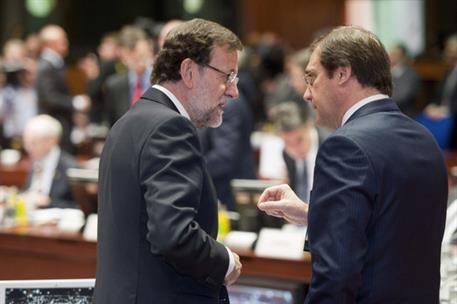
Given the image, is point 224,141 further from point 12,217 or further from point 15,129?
point 15,129

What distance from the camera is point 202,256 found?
7.73 feet

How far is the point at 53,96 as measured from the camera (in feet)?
30.3

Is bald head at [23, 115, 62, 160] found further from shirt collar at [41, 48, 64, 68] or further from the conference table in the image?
shirt collar at [41, 48, 64, 68]

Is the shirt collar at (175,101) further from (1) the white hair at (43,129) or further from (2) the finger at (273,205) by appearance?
(1) the white hair at (43,129)

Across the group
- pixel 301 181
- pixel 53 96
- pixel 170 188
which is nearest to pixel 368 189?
pixel 170 188

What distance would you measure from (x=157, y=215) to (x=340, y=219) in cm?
44

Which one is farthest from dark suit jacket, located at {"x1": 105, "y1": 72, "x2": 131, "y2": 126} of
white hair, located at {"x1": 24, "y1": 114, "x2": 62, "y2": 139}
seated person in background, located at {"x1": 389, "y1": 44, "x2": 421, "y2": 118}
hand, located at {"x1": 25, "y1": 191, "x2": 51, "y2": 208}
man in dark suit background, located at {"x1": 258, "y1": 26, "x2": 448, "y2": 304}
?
man in dark suit background, located at {"x1": 258, "y1": 26, "x2": 448, "y2": 304}

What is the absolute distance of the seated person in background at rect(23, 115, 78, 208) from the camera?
5855 mm

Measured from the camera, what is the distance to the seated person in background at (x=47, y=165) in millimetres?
5855

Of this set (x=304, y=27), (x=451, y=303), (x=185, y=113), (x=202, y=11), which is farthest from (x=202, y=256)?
(x=202, y=11)

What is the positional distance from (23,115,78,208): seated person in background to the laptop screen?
306 cm

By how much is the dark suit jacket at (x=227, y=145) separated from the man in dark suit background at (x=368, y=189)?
10.1 ft

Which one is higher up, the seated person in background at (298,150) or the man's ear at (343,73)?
the man's ear at (343,73)

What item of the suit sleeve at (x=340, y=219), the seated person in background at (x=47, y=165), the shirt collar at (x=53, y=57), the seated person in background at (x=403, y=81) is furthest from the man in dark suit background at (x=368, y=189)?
the seated person in background at (x=403, y=81)
